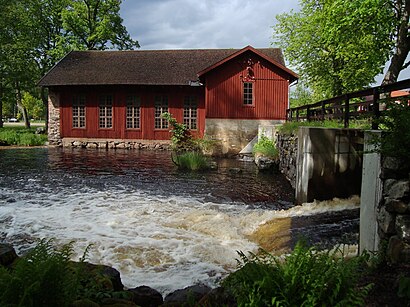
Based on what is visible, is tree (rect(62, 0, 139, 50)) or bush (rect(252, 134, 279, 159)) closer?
bush (rect(252, 134, 279, 159))

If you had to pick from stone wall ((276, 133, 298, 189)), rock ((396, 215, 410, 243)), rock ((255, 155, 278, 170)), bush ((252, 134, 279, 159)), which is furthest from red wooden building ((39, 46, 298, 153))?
rock ((396, 215, 410, 243))

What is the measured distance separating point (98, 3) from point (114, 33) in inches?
123

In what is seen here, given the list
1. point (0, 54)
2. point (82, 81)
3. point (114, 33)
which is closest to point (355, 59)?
point (82, 81)

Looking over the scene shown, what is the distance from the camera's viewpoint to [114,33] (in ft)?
112

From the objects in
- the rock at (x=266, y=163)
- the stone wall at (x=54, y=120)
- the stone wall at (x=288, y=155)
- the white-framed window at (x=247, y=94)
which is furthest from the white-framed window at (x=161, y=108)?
the stone wall at (x=288, y=155)

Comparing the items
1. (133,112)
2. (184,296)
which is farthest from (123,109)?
(184,296)

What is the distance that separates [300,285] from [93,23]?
35.9m

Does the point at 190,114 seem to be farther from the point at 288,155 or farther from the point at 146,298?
the point at 146,298

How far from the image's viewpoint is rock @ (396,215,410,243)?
164 inches

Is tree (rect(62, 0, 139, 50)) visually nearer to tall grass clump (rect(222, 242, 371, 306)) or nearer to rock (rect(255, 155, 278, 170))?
rock (rect(255, 155, 278, 170))

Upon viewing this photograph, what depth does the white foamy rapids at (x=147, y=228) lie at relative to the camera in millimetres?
5512

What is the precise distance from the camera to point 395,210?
449 cm

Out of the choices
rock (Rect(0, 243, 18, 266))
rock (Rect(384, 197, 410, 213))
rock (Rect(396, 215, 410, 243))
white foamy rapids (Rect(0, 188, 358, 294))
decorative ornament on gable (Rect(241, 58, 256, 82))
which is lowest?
white foamy rapids (Rect(0, 188, 358, 294))

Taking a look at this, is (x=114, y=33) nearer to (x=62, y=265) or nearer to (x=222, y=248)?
(x=222, y=248)
